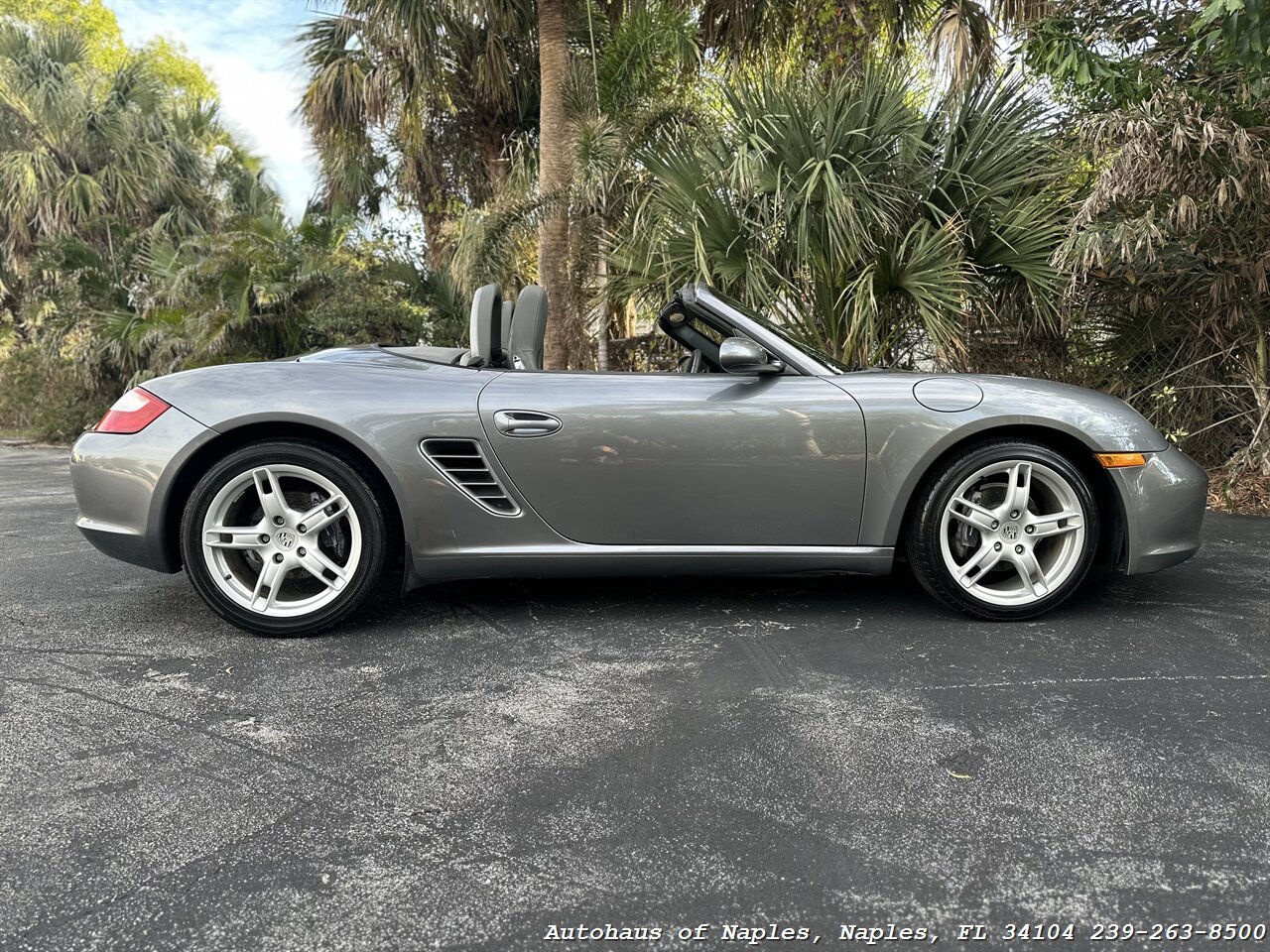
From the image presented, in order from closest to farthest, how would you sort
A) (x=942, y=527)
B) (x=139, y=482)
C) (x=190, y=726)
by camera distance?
(x=190, y=726) < (x=139, y=482) < (x=942, y=527)

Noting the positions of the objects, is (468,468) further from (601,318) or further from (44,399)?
(44,399)

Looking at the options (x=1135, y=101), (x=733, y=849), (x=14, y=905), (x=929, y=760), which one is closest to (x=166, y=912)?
(x=14, y=905)

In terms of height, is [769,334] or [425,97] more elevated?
[425,97]

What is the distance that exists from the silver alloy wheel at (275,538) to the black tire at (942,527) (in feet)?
6.37

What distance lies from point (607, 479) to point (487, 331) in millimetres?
811

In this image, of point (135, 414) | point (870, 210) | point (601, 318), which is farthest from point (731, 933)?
point (601, 318)

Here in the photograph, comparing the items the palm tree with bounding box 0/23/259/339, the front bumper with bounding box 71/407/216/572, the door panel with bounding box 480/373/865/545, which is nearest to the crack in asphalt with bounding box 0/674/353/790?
the front bumper with bounding box 71/407/216/572

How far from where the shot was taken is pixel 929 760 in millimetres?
2111

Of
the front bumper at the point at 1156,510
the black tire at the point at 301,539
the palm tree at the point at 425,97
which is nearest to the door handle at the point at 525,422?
the black tire at the point at 301,539

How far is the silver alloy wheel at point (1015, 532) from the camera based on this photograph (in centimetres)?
315

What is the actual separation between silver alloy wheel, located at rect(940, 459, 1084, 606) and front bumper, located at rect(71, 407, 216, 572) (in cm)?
259

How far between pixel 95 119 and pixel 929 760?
19.4 meters

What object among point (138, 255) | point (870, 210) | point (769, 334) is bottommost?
point (769, 334)

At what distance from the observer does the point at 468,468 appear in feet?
10.0
